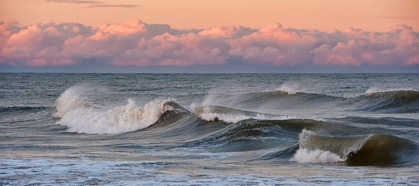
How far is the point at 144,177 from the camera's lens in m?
10.2

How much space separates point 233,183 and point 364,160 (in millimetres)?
4077

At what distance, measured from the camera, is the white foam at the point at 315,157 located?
12.4 metres

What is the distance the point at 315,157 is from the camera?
41.4ft

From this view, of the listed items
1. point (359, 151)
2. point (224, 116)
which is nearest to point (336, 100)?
point (224, 116)

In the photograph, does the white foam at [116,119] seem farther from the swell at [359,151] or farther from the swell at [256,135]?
the swell at [359,151]

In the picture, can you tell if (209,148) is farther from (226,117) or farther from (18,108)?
(18,108)

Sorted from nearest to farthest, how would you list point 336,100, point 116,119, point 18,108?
1. point 116,119
2. point 336,100
3. point 18,108

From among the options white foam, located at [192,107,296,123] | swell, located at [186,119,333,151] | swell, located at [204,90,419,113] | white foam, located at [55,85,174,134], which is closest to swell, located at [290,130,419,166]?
swell, located at [186,119,333,151]

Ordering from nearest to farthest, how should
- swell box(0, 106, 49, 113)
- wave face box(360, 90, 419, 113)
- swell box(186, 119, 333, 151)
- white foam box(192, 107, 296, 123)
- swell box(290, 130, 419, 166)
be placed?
swell box(290, 130, 419, 166), swell box(186, 119, 333, 151), white foam box(192, 107, 296, 123), wave face box(360, 90, 419, 113), swell box(0, 106, 49, 113)

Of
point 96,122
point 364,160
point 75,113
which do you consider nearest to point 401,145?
point 364,160

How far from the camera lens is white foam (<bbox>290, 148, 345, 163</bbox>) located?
12.4 meters

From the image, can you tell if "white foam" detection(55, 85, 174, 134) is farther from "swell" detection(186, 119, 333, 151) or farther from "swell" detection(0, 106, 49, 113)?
"swell" detection(0, 106, 49, 113)

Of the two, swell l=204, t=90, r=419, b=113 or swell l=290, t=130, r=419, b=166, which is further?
swell l=204, t=90, r=419, b=113

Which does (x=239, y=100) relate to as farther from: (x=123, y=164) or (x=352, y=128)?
(x=123, y=164)
